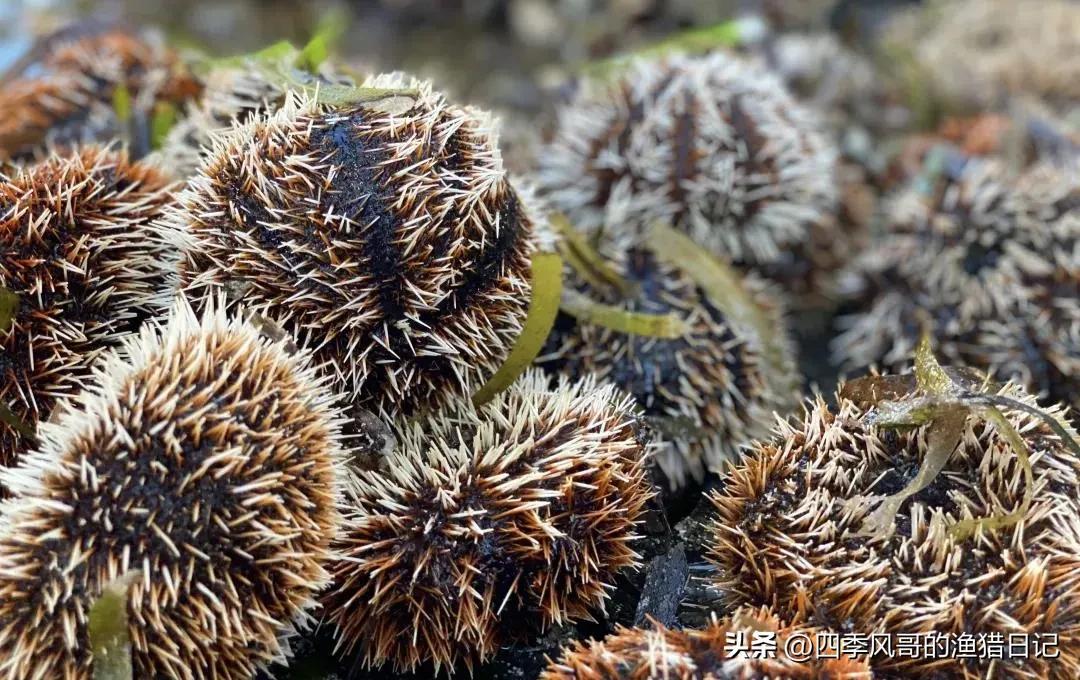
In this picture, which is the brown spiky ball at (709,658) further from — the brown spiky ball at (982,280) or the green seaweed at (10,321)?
the brown spiky ball at (982,280)

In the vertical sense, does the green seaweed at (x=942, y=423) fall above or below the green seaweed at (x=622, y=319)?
below

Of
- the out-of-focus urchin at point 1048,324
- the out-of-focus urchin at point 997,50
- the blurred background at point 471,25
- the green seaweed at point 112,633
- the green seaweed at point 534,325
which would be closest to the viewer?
the green seaweed at point 112,633

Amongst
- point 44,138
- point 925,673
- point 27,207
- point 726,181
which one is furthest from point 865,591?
point 44,138

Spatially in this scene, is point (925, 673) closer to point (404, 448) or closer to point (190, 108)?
point (404, 448)

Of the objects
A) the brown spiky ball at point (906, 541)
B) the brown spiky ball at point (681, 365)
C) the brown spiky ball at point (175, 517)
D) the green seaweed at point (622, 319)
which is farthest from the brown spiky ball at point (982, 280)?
the brown spiky ball at point (175, 517)

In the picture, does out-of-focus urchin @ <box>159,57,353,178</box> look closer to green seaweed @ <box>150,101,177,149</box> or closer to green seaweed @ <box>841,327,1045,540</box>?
green seaweed @ <box>150,101,177,149</box>

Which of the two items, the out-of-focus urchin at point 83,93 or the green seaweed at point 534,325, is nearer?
the green seaweed at point 534,325

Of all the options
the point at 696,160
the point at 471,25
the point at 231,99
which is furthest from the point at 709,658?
the point at 471,25

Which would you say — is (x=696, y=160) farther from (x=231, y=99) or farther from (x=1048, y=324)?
(x=231, y=99)
